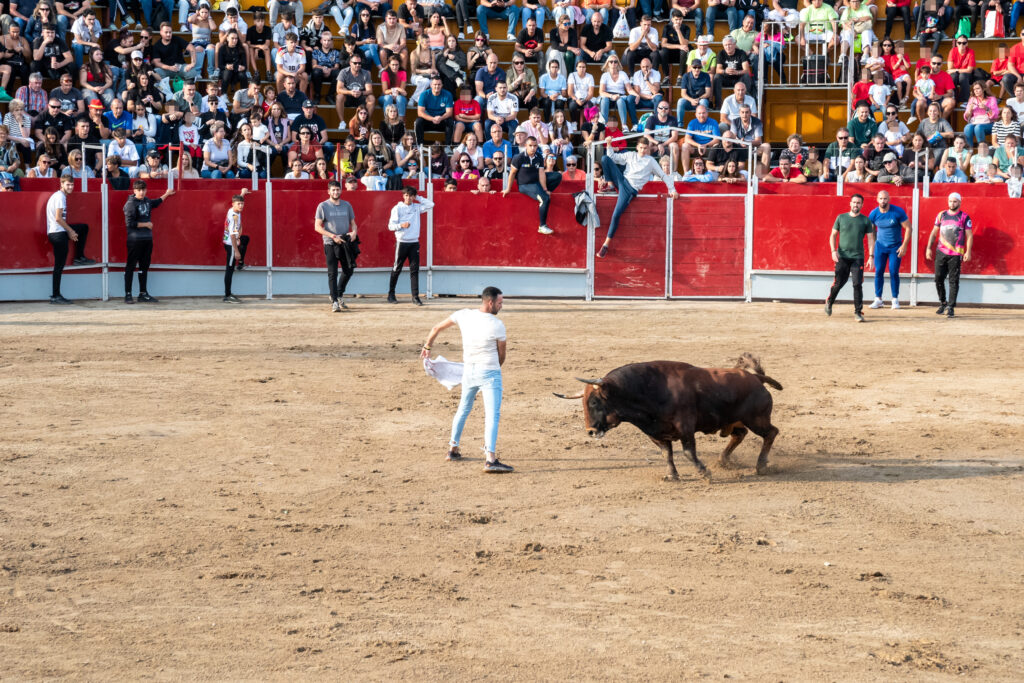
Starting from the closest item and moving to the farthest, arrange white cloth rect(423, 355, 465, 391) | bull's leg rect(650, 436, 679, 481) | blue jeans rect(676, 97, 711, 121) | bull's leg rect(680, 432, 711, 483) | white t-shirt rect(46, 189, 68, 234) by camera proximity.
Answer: bull's leg rect(680, 432, 711, 483)
bull's leg rect(650, 436, 679, 481)
white cloth rect(423, 355, 465, 391)
white t-shirt rect(46, 189, 68, 234)
blue jeans rect(676, 97, 711, 121)

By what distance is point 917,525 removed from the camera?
7.34m

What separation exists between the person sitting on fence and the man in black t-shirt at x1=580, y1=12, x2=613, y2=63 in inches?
136

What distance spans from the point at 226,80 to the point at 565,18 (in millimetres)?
6082

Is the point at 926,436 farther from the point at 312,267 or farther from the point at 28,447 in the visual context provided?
the point at 312,267

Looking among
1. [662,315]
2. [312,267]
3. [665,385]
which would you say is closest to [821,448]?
[665,385]

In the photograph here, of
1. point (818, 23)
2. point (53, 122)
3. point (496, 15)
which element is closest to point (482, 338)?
point (53, 122)

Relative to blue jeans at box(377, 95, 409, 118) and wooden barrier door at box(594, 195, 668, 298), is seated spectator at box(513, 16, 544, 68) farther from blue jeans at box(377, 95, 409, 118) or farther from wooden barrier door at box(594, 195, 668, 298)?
wooden barrier door at box(594, 195, 668, 298)

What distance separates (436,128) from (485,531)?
16903 millimetres

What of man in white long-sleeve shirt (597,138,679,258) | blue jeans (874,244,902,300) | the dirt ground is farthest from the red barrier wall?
the dirt ground

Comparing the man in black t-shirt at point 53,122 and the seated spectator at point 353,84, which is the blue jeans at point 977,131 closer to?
the seated spectator at point 353,84

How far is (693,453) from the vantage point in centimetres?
823

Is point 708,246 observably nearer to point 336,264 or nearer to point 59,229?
point 336,264

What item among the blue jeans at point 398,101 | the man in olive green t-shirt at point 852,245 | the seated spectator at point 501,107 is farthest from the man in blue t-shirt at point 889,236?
the blue jeans at point 398,101

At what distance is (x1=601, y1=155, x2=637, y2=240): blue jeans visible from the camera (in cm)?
1925
